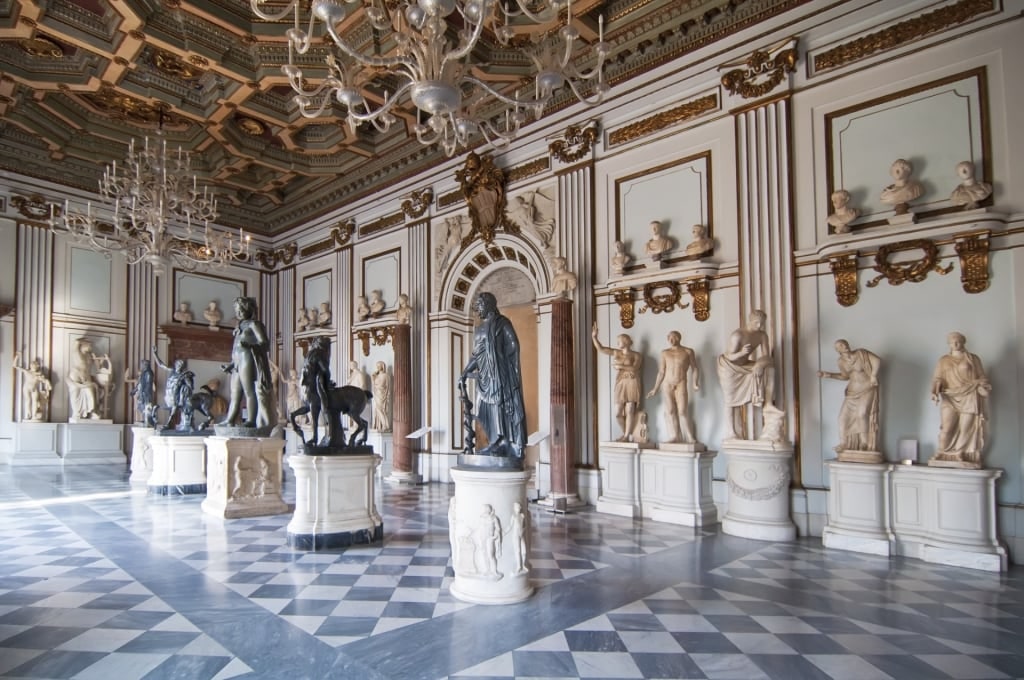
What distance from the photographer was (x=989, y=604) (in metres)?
4.46

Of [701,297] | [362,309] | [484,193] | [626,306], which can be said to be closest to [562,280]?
[626,306]

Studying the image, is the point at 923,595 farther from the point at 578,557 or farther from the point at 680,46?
the point at 680,46

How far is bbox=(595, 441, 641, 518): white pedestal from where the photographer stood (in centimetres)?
810

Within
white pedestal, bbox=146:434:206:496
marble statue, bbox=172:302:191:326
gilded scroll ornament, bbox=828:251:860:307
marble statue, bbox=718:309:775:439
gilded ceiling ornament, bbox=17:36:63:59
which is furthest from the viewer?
marble statue, bbox=172:302:191:326

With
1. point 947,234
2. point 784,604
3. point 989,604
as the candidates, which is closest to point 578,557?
point 784,604

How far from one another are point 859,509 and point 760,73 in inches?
208

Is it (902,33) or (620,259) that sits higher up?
(902,33)

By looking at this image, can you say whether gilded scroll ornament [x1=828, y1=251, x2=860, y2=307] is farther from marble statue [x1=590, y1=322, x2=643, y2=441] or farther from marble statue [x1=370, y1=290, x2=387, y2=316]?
marble statue [x1=370, y1=290, x2=387, y2=316]

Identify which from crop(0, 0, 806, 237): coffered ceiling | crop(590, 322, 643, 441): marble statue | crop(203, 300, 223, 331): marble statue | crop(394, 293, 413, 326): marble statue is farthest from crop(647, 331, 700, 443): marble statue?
crop(203, 300, 223, 331): marble statue

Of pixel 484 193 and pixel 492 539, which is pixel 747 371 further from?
pixel 484 193

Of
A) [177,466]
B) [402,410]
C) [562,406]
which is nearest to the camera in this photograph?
[562,406]

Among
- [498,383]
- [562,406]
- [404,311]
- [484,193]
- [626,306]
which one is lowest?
[562,406]

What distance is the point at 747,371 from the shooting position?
7.04m

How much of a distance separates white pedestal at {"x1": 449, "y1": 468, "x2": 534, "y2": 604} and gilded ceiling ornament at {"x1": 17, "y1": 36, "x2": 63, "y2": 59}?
34.3 feet
